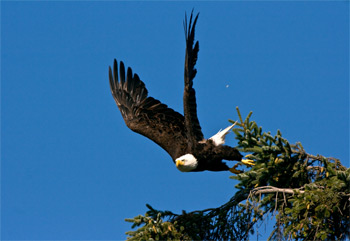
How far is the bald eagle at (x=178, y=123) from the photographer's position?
7.92 metres

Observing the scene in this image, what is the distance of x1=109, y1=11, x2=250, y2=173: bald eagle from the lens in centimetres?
792

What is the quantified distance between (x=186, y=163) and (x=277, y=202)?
1797mm

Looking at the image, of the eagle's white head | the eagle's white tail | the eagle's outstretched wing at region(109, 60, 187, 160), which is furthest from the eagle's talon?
the eagle's outstretched wing at region(109, 60, 187, 160)

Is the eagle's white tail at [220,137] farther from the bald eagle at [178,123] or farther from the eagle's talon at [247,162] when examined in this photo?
the eagle's talon at [247,162]

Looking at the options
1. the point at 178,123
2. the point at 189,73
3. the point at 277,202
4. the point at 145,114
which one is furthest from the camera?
the point at 145,114

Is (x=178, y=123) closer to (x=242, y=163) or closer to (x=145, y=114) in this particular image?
(x=145, y=114)

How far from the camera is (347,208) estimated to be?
606 centimetres

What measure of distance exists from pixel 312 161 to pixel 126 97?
159 inches

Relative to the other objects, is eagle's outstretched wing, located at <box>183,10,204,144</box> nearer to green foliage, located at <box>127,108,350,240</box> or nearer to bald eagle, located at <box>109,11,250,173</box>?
bald eagle, located at <box>109,11,250,173</box>

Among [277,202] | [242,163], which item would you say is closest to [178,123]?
[242,163]

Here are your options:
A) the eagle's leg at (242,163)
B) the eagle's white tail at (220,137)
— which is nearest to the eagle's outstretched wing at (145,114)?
the eagle's white tail at (220,137)

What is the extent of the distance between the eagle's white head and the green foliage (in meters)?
1.28

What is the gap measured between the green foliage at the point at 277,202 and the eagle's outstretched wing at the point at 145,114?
177 cm

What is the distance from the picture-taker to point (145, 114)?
9461mm
